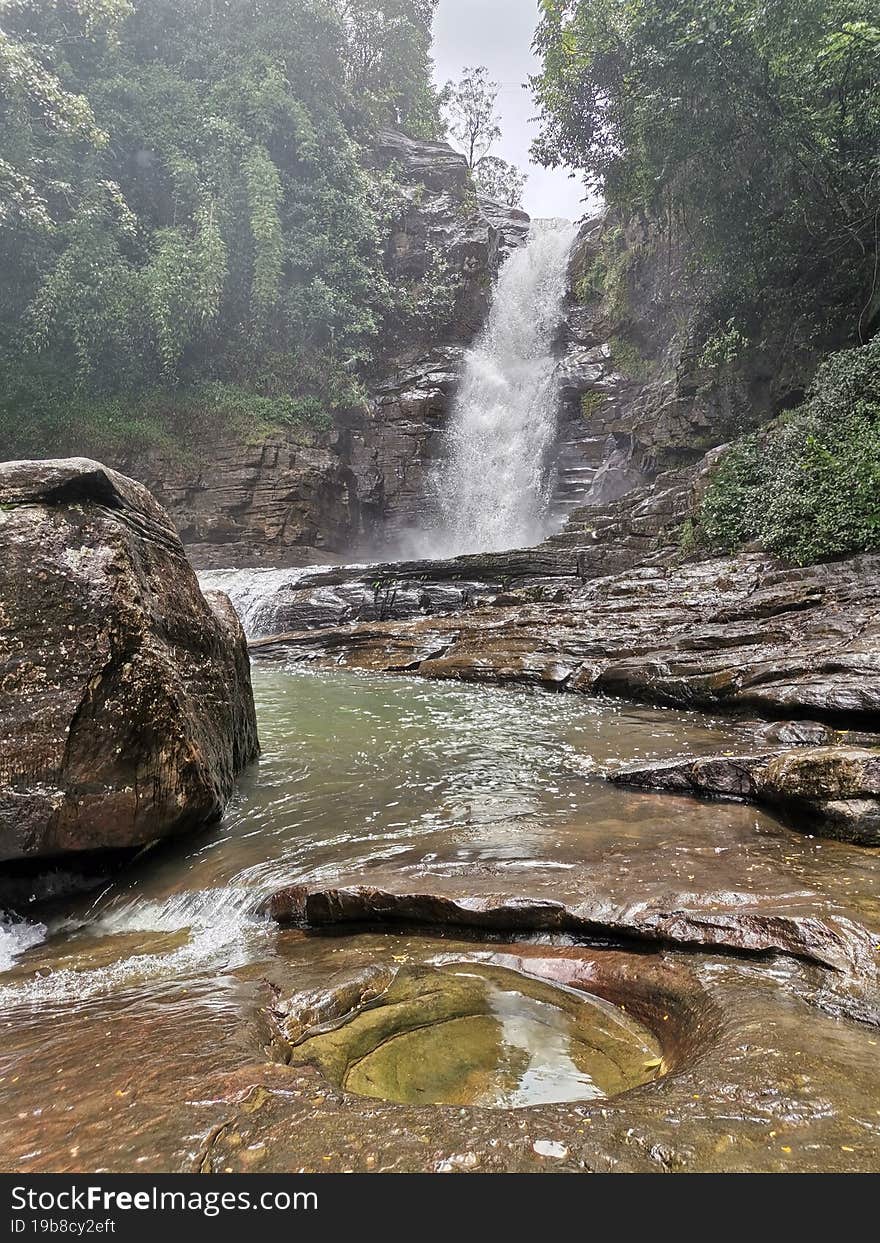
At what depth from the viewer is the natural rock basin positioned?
1.84 metres

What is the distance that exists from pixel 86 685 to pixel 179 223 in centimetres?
2497

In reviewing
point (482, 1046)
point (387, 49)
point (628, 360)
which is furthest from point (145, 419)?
point (482, 1046)

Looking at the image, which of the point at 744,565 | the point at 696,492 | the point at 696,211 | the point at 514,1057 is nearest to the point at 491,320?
the point at 696,211

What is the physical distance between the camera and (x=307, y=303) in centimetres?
2450

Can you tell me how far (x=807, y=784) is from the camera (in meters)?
3.91

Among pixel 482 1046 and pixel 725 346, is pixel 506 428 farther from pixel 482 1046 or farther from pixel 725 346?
pixel 482 1046

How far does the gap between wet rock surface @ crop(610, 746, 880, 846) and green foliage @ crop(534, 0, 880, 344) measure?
12.5 metres

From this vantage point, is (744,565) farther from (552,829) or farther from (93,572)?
(93,572)

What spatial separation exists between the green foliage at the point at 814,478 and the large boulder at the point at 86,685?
10176 mm

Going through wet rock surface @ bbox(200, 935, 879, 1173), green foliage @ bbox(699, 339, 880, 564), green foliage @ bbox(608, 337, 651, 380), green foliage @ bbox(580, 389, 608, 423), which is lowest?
wet rock surface @ bbox(200, 935, 879, 1173)

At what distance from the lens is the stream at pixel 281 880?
174 cm

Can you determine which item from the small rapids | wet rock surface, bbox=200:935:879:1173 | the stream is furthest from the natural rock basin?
the small rapids

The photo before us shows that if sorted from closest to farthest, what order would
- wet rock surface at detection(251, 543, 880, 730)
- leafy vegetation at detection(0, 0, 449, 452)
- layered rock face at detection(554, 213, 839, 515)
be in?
1. wet rock surface at detection(251, 543, 880, 730)
2. layered rock face at detection(554, 213, 839, 515)
3. leafy vegetation at detection(0, 0, 449, 452)

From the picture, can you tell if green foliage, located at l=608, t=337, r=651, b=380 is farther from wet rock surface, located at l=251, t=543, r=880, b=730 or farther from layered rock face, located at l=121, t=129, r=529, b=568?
wet rock surface, located at l=251, t=543, r=880, b=730
